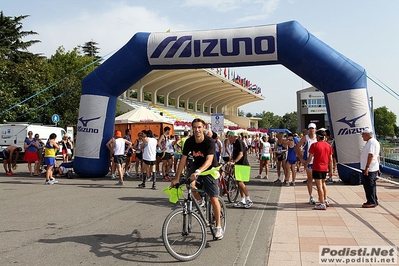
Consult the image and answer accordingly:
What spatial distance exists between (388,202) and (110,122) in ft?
29.9

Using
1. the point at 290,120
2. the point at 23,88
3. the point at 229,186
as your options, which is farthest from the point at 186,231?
the point at 290,120

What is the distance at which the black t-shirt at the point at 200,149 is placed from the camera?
5.53m

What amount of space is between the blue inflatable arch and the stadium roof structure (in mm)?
29274

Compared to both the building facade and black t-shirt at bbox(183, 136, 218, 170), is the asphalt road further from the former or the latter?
the building facade

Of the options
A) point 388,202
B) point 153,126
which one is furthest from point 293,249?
point 153,126

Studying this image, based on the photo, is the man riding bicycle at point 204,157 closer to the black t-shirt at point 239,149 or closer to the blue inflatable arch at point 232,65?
the black t-shirt at point 239,149

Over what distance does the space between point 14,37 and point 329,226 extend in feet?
145

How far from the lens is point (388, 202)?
8727 millimetres

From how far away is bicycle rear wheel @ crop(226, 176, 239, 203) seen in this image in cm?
893

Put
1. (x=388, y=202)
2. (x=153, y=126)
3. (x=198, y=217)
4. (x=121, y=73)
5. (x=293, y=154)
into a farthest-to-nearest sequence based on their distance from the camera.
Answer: (x=153, y=126) → (x=121, y=73) → (x=293, y=154) → (x=388, y=202) → (x=198, y=217)

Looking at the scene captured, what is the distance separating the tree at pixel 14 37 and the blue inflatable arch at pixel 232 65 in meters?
32.5

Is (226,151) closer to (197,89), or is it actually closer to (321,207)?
(321,207)

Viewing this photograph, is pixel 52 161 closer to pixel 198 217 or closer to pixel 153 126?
pixel 198 217

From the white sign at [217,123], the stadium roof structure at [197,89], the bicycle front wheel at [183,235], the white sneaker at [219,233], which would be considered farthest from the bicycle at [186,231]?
the stadium roof structure at [197,89]
